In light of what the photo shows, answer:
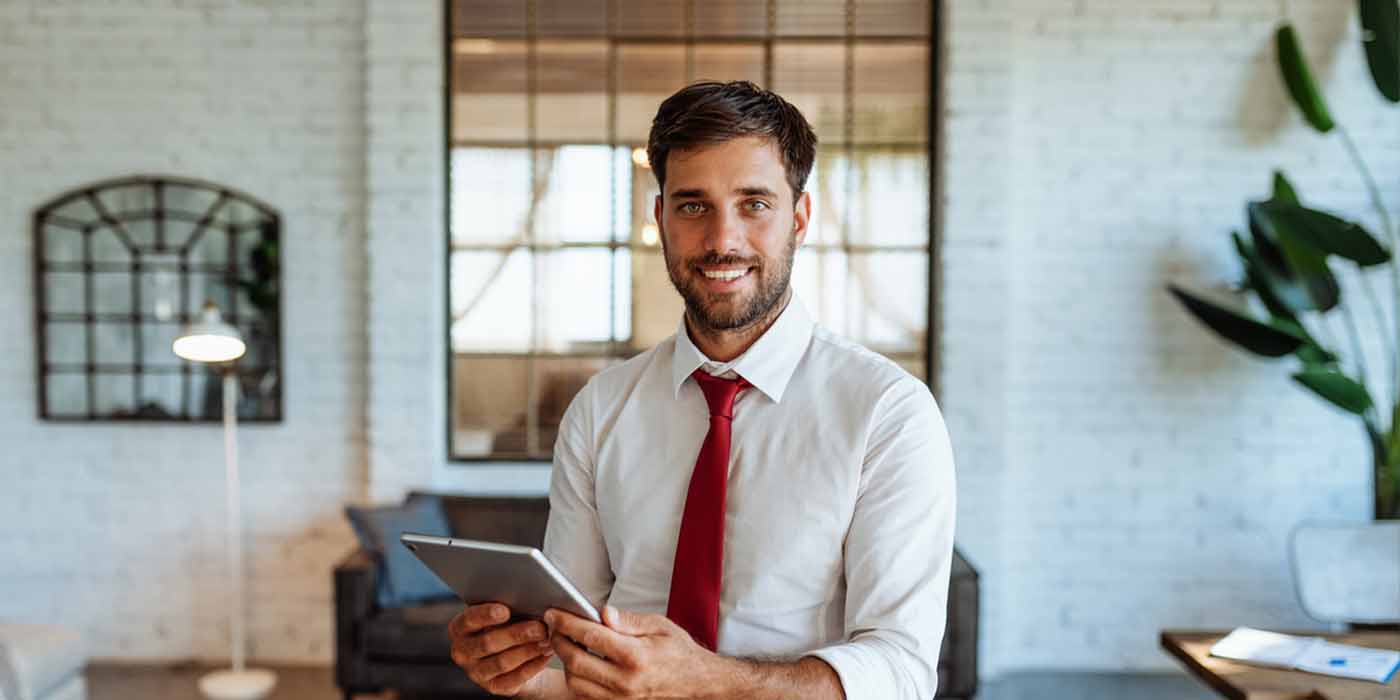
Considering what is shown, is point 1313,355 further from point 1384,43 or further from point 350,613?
point 350,613

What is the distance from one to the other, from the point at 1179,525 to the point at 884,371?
11.9ft

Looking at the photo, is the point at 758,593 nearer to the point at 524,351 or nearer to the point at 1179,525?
A: the point at 524,351

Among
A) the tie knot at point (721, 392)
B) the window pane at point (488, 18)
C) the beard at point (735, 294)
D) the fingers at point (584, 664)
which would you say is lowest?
the fingers at point (584, 664)

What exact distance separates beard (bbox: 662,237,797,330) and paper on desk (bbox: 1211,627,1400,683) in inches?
68.2

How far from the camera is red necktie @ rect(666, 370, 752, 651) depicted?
1559mm

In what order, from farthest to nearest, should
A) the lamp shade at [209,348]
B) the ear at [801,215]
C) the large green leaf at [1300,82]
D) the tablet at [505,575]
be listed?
the large green leaf at [1300,82] < the lamp shade at [209,348] < the ear at [801,215] < the tablet at [505,575]

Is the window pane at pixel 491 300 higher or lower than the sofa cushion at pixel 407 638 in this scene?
higher

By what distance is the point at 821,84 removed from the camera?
4621mm

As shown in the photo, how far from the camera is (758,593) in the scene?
156 cm

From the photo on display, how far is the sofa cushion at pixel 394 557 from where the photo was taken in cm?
406

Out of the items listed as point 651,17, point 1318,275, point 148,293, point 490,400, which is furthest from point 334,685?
point 1318,275

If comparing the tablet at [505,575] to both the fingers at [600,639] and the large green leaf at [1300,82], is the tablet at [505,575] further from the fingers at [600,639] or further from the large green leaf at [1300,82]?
the large green leaf at [1300,82]

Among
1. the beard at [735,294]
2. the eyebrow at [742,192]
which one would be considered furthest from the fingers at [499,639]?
the eyebrow at [742,192]

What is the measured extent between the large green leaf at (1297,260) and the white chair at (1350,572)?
0.99 m
